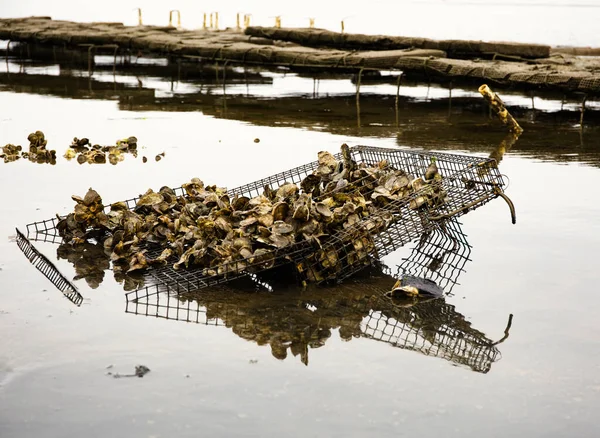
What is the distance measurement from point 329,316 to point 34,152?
7317mm

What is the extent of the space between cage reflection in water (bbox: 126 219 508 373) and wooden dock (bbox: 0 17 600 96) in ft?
30.7

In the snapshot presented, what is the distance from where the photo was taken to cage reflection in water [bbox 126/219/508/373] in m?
5.71

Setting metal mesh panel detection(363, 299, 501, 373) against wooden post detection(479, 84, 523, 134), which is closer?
metal mesh panel detection(363, 299, 501, 373)

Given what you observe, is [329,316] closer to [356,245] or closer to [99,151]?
[356,245]

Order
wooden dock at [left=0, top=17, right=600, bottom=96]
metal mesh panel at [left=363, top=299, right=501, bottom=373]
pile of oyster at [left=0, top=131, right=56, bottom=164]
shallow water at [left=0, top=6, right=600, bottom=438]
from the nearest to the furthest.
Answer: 1. shallow water at [left=0, top=6, right=600, bottom=438]
2. metal mesh panel at [left=363, top=299, right=501, bottom=373]
3. pile of oyster at [left=0, top=131, right=56, bottom=164]
4. wooden dock at [left=0, top=17, right=600, bottom=96]

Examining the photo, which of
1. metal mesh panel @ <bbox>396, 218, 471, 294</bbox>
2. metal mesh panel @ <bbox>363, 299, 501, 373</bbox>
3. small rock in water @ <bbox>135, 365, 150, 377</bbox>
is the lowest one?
metal mesh panel @ <bbox>363, 299, 501, 373</bbox>

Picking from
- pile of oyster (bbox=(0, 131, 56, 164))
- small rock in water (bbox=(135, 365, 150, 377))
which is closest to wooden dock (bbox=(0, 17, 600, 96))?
pile of oyster (bbox=(0, 131, 56, 164))

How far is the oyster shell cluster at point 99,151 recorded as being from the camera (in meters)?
12.1

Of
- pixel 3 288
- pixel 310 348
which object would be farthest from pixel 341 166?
pixel 3 288

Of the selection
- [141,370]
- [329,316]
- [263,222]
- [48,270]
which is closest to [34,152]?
[48,270]

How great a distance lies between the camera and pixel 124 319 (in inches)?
239

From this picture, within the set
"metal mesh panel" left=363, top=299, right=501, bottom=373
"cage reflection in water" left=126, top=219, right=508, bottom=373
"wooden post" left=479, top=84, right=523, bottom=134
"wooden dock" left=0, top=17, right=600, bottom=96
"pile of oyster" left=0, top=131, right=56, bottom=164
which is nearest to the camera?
"metal mesh panel" left=363, top=299, right=501, bottom=373

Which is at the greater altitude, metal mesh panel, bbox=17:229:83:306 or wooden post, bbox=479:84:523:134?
wooden post, bbox=479:84:523:134

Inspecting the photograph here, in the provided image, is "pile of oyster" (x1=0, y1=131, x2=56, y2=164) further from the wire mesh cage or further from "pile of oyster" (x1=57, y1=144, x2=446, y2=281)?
the wire mesh cage
